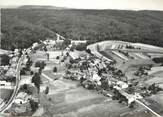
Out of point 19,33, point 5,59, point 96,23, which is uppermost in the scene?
point 96,23

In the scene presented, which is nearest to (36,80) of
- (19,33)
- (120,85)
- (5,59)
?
(5,59)

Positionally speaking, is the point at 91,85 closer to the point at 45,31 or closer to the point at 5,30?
the point at 45,31

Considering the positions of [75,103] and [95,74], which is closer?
[75,103]

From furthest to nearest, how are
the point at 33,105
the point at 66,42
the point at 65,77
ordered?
the point at 66,42
the point at 65,77
the point at 33,105

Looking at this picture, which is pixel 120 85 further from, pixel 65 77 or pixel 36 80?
pixel 36 80

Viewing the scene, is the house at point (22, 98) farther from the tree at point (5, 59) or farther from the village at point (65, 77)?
the tree at point (5, 59)

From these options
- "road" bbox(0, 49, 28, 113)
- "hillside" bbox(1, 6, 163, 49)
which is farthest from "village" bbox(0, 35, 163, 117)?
"hillside" bbox(1, 6, 163, 49)
